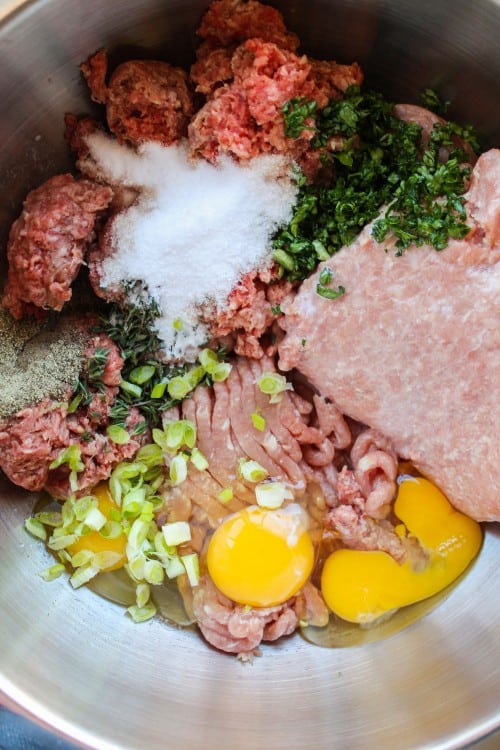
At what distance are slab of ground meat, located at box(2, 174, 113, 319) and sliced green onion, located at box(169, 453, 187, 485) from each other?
0.89 meters

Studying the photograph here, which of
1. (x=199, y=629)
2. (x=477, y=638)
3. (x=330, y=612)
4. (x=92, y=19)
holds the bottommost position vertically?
(x=477, y=638)

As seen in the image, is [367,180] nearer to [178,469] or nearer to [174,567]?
[178,469]

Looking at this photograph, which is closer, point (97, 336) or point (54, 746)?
point (97, 336)

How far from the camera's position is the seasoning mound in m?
3.14

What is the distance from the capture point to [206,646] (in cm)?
341

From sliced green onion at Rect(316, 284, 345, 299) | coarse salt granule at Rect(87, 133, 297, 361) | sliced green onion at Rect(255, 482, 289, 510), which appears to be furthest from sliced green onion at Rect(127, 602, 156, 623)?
sliced green onion at Rect(316, 284, 345, 299)

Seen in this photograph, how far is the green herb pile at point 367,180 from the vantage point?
117 inches

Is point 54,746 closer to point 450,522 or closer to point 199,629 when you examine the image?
point 199,629

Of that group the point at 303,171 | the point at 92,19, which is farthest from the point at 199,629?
the point at 92,19

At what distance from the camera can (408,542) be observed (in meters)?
3.38

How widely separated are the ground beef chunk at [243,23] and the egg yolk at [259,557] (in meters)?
2.10

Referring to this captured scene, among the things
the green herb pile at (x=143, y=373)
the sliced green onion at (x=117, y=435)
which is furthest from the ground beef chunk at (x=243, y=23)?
the sliced green onion at (x=117, y=435)

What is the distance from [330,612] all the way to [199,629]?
25.3 inches

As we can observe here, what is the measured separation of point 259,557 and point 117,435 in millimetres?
867
